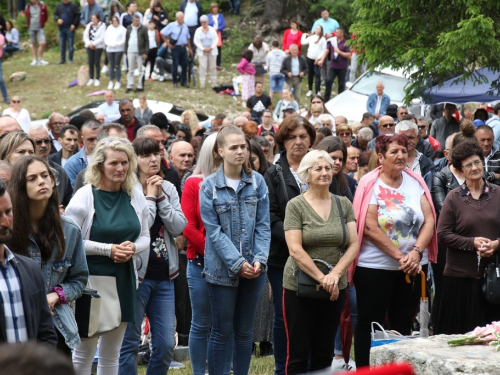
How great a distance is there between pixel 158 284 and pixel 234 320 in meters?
0.66

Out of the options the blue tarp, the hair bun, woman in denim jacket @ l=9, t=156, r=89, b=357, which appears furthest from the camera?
the blue tarp

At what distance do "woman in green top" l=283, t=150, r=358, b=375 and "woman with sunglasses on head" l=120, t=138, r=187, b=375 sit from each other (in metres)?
0.88

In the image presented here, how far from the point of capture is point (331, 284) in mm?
5977

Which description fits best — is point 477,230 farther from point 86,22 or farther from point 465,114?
point 86,22

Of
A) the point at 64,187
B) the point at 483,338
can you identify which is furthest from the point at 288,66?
the point at 483,338

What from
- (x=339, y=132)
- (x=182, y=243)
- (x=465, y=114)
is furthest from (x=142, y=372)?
(x=465, y=114)

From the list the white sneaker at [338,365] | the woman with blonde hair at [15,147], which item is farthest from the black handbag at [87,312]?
the white sneaker at [338,365]

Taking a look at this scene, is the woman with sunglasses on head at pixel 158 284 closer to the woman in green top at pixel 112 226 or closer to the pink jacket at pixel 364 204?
the woman in green top at pixel 112 226

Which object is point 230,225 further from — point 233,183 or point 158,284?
point 158,284

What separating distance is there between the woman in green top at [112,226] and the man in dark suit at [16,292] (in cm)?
152

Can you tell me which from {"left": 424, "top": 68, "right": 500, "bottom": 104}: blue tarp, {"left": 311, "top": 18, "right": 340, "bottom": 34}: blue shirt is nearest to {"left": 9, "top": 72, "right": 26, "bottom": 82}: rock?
{"left": 311, "top": 18, "right": 340, "bottom": 34}: blue shirt

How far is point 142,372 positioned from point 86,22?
19.8 metres

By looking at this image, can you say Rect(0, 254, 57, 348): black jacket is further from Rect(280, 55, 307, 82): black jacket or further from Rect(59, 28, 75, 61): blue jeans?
Rect(59, 28, 75, 61): blue jeans

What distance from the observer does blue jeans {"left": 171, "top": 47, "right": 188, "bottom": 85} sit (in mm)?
22906
